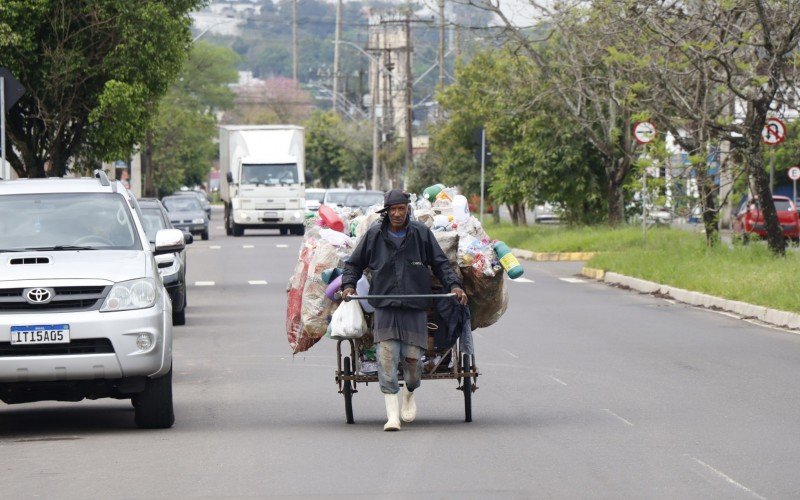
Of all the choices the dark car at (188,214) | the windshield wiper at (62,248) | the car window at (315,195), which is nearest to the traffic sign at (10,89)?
the windshield wiper at (62,248)

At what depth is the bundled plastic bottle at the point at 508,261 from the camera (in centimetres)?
1036

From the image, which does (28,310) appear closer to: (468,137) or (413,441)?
(413,441)

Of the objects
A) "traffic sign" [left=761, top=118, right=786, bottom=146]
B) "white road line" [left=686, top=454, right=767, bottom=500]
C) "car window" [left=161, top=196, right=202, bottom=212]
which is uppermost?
"traffic sign" [left=761, top=118, right=786, bottom=146]

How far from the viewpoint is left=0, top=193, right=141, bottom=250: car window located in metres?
11.4

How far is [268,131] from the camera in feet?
175

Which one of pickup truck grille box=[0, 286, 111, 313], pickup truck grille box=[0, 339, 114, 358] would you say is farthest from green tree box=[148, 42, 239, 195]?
pickup truck grille box=[0, 339, 114, 358]

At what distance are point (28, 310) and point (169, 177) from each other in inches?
2849

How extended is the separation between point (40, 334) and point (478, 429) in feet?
10.4

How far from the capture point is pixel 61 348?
1027 centimetres

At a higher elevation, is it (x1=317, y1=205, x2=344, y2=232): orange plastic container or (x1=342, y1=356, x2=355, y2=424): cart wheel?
(x1=317, y1=205, x2=344, y2=232): orange plastic container

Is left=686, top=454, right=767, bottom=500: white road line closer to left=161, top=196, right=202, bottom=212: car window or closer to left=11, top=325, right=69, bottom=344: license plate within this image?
left=11, top=325, right=69, bottom=344: license plate

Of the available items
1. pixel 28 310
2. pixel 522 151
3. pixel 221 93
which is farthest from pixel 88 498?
pixel 221 93

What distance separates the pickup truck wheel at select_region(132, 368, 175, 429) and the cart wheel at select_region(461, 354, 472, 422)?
2143 mm

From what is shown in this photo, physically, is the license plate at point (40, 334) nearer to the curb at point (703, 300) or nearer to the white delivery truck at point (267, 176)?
the curb at point (703, 300)
